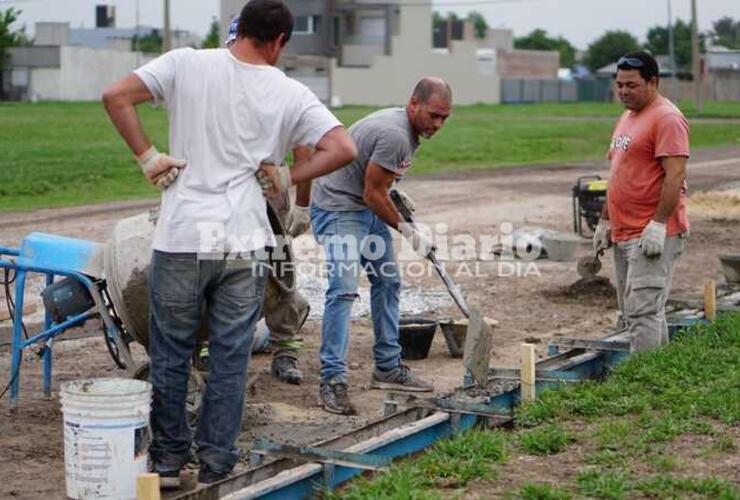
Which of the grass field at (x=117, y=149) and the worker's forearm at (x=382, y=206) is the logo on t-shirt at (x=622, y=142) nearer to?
the worker's forearm at (x=382, y=206)

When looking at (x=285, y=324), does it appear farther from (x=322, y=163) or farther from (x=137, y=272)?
(x=322, y=163)

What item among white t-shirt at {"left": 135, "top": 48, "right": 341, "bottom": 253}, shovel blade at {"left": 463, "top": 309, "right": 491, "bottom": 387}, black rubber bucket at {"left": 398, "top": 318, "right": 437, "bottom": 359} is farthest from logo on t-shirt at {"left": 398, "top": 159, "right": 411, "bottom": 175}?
white t-shirt at {"left": 135, "top": 48, "right": 341, "bottom": 253}

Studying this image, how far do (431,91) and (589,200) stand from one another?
7972 millimetres

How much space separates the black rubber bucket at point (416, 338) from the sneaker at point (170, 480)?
3.60 meters

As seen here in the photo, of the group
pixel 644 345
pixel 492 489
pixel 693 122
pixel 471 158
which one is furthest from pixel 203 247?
pixel 693 122

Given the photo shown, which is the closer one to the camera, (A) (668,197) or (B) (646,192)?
(A) (668,197)

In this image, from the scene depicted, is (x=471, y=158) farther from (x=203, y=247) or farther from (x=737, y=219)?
(x=203, y=247)

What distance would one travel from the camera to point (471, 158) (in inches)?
1147

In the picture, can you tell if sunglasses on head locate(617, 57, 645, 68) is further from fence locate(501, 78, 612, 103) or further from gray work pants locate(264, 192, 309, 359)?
fence locate(501, 78, 612, 103)

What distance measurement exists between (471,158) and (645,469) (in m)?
23.4

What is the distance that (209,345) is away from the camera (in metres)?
5.87

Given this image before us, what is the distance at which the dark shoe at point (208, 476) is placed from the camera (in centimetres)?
588

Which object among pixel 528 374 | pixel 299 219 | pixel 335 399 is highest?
pixel 299 219

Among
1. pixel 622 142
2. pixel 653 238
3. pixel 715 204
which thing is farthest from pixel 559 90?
pixel 653 238
